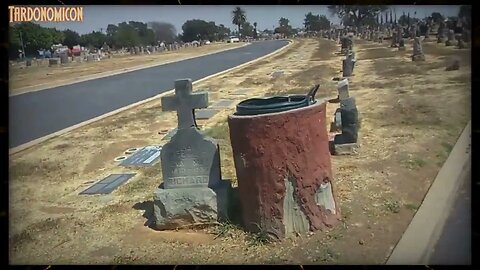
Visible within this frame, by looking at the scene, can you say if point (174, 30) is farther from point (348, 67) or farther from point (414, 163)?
point (414, 163)

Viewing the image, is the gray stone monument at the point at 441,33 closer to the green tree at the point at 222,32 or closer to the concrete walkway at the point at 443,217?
the concrete walkway at the point at 443,217

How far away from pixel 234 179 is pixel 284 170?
41cm

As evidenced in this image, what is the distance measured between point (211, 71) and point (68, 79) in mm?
973

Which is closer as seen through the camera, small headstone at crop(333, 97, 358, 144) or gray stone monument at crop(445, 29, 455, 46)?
gray stone monument at crop(445, 29, 455, 46)

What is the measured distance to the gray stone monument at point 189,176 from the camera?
3.70 m

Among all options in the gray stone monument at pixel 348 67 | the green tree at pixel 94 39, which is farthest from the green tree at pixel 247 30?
the green tree at pixel 94 39

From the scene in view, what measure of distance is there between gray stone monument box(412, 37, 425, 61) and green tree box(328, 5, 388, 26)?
317mm

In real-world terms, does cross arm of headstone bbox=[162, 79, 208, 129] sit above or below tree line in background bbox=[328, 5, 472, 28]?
below

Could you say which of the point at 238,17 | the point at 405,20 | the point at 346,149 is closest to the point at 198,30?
the point at 238,17

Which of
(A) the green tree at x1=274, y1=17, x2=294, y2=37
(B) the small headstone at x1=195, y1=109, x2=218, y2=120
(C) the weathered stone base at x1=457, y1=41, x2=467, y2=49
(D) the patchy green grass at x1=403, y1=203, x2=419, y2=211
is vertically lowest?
(D) the patchy green grass at x1=403, y1=203, x2=419, y2=211

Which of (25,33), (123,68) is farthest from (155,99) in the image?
(25,33)

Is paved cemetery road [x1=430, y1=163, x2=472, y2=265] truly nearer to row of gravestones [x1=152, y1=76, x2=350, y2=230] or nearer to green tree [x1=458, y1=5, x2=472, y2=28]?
green tree [x1=458, y1=5, x2=472, y2=28]

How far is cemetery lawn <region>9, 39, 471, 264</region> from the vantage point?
12.3 feet
